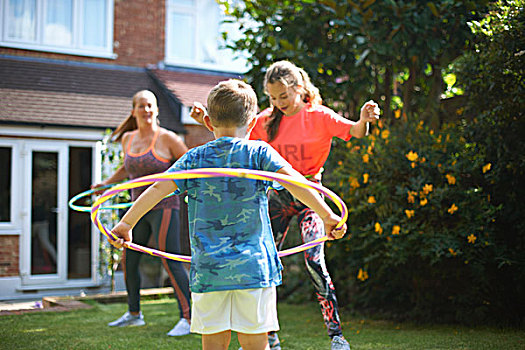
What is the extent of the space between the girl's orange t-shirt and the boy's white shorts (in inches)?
66.5

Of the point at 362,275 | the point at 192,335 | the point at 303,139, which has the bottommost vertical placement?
the point at 192,335

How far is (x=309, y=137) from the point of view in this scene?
4238mm

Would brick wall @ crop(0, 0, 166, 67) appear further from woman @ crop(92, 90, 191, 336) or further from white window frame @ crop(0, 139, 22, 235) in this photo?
woman @ crop(92, 90, 191, 336)

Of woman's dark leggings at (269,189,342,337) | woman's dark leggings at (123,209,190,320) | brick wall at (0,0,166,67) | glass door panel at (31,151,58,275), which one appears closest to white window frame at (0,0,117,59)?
brick wall at (0,0,166,67)

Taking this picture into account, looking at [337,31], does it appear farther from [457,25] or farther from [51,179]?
[51,179]

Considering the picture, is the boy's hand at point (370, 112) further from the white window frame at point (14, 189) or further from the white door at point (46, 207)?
the white window frame at point (14, 189)

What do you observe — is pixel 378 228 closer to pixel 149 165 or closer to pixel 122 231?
pixel 149 165

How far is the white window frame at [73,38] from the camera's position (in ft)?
33.5

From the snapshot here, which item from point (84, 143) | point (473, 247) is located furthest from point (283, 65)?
point (84, 143)

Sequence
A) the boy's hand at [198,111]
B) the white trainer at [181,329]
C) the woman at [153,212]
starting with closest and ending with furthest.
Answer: the boy's hand at [198,111] < the white trainer at [181,329] < the woman at [153,212]

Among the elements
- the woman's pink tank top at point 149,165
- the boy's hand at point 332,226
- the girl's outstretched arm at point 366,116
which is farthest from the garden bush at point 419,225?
the boy's hand at point 332,226

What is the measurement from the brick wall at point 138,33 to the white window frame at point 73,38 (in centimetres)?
9

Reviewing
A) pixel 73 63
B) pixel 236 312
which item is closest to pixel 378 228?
pixel 236 312

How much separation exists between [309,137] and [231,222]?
1713 millimetres
